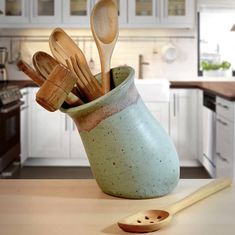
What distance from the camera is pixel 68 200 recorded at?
89 centimetres

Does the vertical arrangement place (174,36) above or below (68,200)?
above

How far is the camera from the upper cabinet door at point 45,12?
514cm

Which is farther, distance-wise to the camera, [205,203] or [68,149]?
[68,149]

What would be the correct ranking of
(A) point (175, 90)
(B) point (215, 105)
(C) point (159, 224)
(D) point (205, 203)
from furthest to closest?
(A) point (175, 90) → (B) point (215, 105) → (D) point (205, 203) → (C) point (159, 224)

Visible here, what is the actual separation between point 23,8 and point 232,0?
2333mm

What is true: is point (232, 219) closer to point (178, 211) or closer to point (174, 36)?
point (178, 211)

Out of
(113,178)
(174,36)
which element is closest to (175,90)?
(174,36)

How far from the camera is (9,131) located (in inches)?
157

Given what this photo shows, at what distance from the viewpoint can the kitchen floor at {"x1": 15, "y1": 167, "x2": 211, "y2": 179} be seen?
4.58 metres

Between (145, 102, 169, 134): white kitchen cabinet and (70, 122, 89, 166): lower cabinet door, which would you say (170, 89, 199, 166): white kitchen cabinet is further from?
(70, 122, 89, 166): lower cabinet door

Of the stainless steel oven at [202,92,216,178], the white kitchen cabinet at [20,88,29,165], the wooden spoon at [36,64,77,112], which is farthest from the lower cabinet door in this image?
the wooden spoon at [36,64,77,112]

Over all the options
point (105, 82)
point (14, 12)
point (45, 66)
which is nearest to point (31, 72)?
point (45, 66)

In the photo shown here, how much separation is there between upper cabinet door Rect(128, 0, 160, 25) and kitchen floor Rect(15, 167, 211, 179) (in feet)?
5.33

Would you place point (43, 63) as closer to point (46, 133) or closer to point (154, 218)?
point (154, 218)
